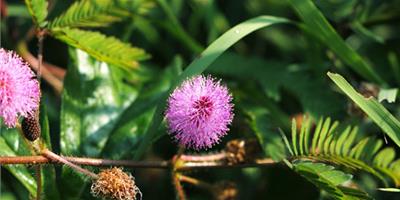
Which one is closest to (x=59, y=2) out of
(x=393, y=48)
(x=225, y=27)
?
(x=225, y=27)

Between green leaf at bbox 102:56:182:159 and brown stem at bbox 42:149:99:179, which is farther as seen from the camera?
green leaf at bbox 102:56:182:159

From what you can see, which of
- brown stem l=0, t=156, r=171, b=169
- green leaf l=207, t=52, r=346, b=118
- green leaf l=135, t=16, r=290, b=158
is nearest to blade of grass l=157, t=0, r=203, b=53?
green leaf l=207, t=52, r=346, b=118

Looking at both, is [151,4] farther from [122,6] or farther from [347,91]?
[347,91]

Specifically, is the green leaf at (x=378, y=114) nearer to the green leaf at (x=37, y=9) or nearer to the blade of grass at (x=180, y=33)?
the green leaf at (x=37, y=9)

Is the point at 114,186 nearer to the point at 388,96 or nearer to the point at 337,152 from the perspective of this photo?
the point at 337,152

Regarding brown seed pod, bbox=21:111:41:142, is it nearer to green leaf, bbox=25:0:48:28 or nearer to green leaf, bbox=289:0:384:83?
green leaf, bbox=25:0:48:28

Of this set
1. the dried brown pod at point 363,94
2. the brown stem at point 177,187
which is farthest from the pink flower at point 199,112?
the dried brown pod at point 363,94
